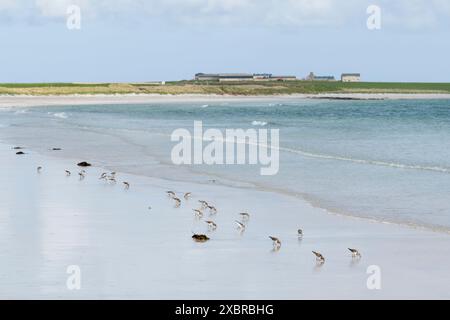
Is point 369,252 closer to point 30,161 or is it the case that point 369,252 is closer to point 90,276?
point 90,276

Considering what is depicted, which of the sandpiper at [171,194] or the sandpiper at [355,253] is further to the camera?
the sandpiper at [171,194]

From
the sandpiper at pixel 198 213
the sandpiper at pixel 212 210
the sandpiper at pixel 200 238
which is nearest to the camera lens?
the sandpiper at pixel 200 238

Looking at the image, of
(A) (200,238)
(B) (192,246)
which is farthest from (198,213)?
(B) (192,246)

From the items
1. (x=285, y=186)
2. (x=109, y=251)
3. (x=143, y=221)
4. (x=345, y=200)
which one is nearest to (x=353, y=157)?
(x=285, y=186)

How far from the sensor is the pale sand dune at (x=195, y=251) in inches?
443

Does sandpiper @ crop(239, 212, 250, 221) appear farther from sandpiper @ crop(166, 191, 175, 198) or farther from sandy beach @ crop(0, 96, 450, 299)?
sandpiper @ crop(166, 191, 175, 198)

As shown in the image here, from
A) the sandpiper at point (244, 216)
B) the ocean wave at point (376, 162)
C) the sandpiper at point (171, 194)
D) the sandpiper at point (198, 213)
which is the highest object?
the sandpiper at point (198, 213)

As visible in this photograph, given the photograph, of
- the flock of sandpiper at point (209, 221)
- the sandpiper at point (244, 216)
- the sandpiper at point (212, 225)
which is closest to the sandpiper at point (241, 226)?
the flock of sandpiper at point (209, 221)

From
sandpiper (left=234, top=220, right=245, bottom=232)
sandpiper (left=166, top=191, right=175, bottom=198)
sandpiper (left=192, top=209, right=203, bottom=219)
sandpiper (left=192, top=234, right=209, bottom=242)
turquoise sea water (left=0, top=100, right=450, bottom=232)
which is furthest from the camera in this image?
sandpiper (left=166, top=191, right=175, bottom=198)

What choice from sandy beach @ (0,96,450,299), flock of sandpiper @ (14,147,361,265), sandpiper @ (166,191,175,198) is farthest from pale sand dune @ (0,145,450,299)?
sandpiper @ (166,191,175,198)

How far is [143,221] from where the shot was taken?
16.6m

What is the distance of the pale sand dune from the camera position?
11250mm

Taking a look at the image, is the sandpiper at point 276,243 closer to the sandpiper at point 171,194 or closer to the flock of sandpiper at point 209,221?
the flock of sandpiper at point 209,221

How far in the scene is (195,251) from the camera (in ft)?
44.9
